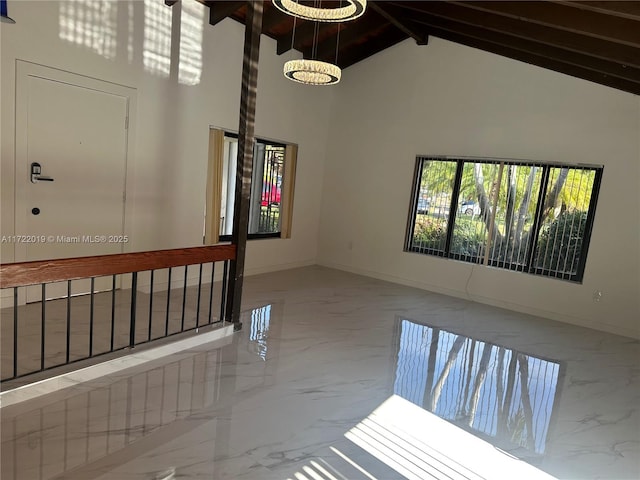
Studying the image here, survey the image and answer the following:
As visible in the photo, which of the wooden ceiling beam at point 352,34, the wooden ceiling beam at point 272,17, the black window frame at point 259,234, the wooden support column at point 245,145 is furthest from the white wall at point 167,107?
the wooden support column at point 245,145

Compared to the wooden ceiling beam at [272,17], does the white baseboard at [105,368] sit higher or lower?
lower

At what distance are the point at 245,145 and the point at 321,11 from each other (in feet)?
4.36

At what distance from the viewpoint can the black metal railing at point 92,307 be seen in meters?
2.61

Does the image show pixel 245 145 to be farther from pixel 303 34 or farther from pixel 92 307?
pixel 303 34

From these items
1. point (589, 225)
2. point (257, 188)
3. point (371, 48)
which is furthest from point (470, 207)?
point (257, 188)

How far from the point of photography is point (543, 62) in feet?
17.6

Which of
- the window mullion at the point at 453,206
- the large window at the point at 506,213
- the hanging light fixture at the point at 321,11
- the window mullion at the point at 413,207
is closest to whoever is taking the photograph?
the hanging light fixture at the point at 321,11

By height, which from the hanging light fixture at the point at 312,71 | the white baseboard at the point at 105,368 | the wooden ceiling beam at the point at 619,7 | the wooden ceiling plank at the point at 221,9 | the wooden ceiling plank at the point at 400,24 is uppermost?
the wooden ceiling plank at the point at 400,24

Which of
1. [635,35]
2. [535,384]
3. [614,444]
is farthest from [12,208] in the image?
[635,35]

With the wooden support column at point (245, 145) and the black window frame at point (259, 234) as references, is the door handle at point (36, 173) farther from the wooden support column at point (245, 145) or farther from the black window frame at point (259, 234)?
the black window frame at point (259, 234)

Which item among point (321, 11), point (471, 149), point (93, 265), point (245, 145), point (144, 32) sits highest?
point (144, 32)

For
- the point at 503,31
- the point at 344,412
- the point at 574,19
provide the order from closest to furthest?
the point at 344,412
the point at 574,19
the point at 503,31

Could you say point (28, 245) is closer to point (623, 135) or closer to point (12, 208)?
point (12, 208)

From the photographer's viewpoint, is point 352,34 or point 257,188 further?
point 257,188
